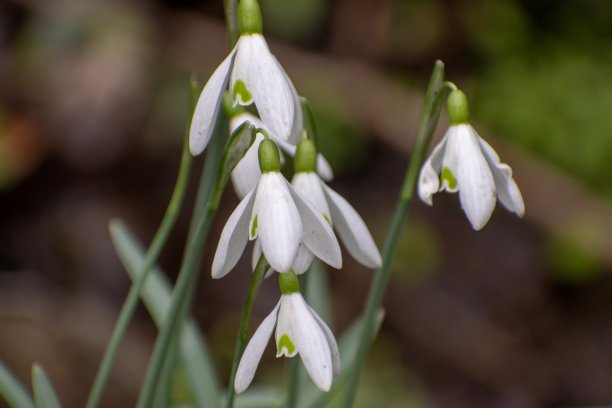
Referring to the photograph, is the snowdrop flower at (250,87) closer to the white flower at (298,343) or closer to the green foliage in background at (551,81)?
the white flower at (298,343)

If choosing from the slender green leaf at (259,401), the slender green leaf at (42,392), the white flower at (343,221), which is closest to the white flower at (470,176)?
the white flower at (343,221)

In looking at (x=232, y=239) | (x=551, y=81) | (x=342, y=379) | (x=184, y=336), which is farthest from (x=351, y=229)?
(x=551, y=81)

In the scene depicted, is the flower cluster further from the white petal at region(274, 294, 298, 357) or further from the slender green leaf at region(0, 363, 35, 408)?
the slender green leaf at region(0, 363, 35, 408)

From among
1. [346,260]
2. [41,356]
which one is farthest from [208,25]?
[41,356]

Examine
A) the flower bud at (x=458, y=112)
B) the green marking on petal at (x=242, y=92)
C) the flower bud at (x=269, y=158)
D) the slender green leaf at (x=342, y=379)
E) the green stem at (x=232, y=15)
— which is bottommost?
the slender green leaf at (x=342, y=379)

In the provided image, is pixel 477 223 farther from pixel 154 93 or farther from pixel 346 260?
pixel 154 93

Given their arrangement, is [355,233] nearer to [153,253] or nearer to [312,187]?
[312,187]
